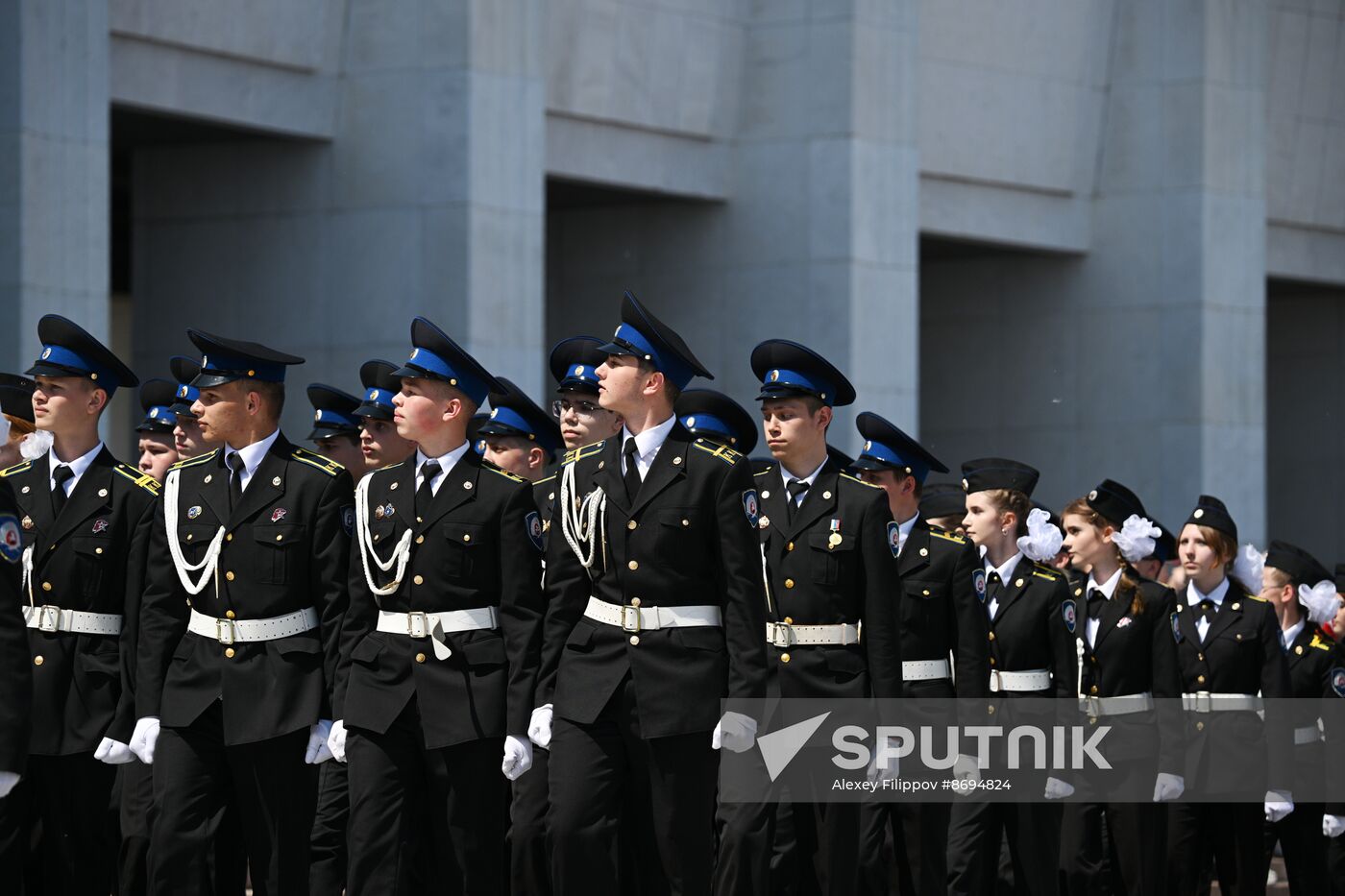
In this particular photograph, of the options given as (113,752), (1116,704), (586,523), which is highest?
(586,523)

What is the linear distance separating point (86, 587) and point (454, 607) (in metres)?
1.33

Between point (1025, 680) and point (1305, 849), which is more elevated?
point (1025, 680)

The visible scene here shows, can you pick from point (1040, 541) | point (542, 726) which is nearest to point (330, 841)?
point (542, 726)

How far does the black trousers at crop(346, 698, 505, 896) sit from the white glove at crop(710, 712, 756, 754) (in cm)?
77

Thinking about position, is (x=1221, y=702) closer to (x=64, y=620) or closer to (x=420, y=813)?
(x=420, y=813)

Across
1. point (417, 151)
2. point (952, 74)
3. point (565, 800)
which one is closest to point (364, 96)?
point (417, 151)

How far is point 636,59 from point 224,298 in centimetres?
436

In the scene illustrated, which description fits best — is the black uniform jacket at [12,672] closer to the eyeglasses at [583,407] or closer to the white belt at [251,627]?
the white belt at [251,627]

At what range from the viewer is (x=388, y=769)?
736 cm

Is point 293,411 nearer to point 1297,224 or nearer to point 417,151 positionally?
point 417,151

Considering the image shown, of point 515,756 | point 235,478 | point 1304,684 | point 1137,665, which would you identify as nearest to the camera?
point 515,756

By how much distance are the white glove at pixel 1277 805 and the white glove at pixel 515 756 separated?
5236 millimetres

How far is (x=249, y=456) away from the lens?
7.69 meters

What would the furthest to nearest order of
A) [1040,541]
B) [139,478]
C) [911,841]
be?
[1040,541], [911,841], [139,478]
